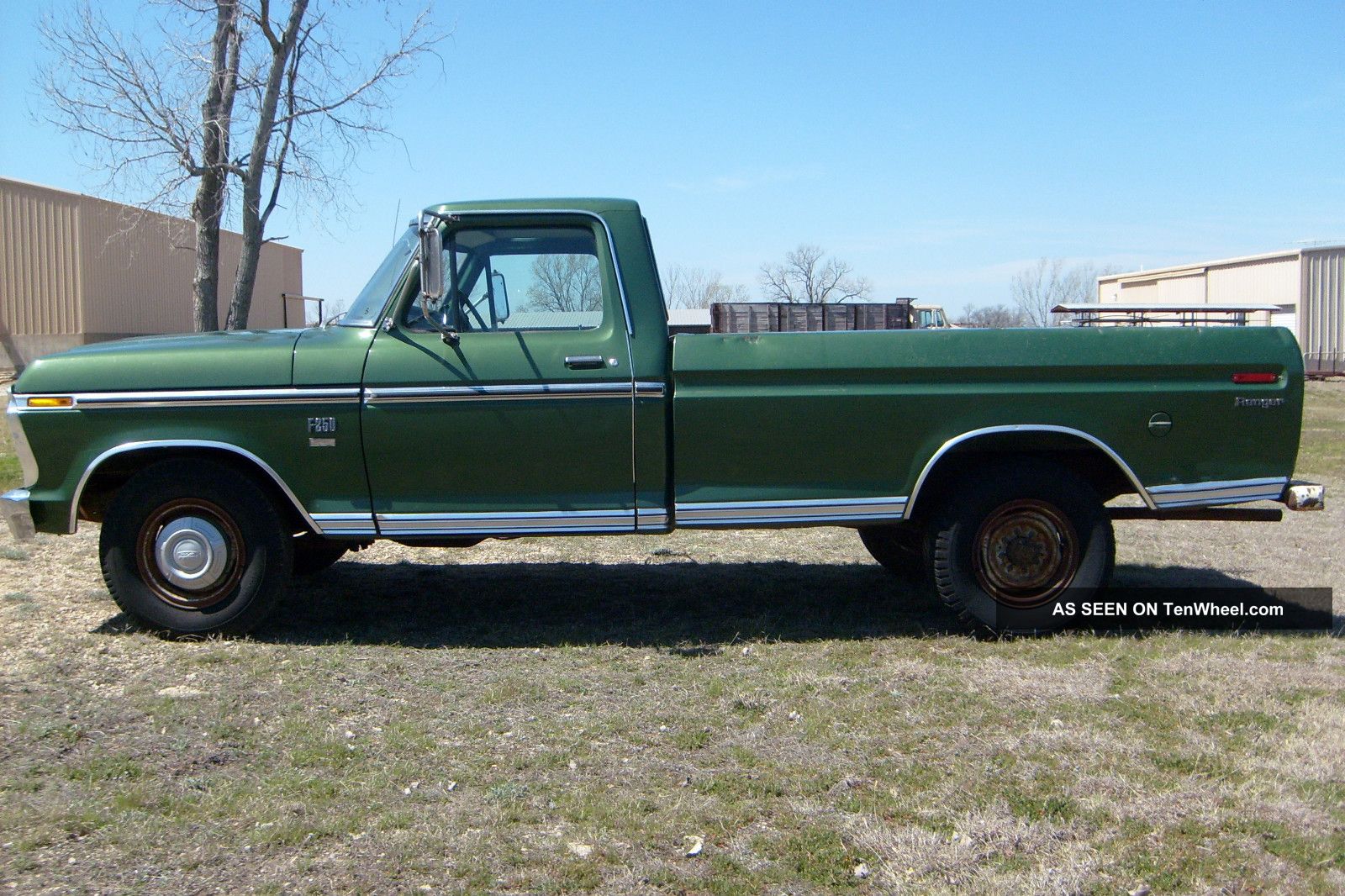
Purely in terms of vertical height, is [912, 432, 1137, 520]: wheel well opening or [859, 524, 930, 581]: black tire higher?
[912, 432, 1137, 520]: wheel well opening

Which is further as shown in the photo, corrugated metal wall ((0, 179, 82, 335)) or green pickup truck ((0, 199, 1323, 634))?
corrugated metal wall ((0, 179, 82, 335))

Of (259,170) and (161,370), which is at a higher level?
(259,170)

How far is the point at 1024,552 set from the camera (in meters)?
5.50

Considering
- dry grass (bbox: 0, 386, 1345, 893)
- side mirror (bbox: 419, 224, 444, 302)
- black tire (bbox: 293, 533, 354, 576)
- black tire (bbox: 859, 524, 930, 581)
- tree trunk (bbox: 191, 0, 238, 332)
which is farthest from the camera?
tree trunk (bbox: 191, 0, 238, 332)

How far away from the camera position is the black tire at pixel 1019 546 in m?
5.45

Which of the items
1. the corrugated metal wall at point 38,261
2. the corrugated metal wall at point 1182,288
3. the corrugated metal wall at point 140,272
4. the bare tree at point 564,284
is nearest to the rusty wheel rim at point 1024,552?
the bare tree at point 564,284

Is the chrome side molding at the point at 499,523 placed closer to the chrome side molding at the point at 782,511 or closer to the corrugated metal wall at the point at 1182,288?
the chrome side molding at the point at 782,511

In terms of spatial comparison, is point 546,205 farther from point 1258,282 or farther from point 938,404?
point 1258,282

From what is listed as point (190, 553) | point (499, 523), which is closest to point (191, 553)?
point (190, 553)

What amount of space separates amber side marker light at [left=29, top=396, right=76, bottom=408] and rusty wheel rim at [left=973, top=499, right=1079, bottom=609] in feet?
14.1

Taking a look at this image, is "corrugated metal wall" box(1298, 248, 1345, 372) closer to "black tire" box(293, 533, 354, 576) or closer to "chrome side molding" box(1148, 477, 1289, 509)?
"chrome side molding" box(1148, 477, 1289, 509)

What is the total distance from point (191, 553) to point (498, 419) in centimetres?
160

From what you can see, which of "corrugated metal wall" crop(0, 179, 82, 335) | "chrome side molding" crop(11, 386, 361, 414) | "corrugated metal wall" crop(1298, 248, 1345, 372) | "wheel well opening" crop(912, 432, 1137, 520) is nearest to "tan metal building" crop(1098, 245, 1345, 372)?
"corrugated metal wall" crop(1298, 248, 1345, 372)

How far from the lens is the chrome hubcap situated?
17.6 feet
